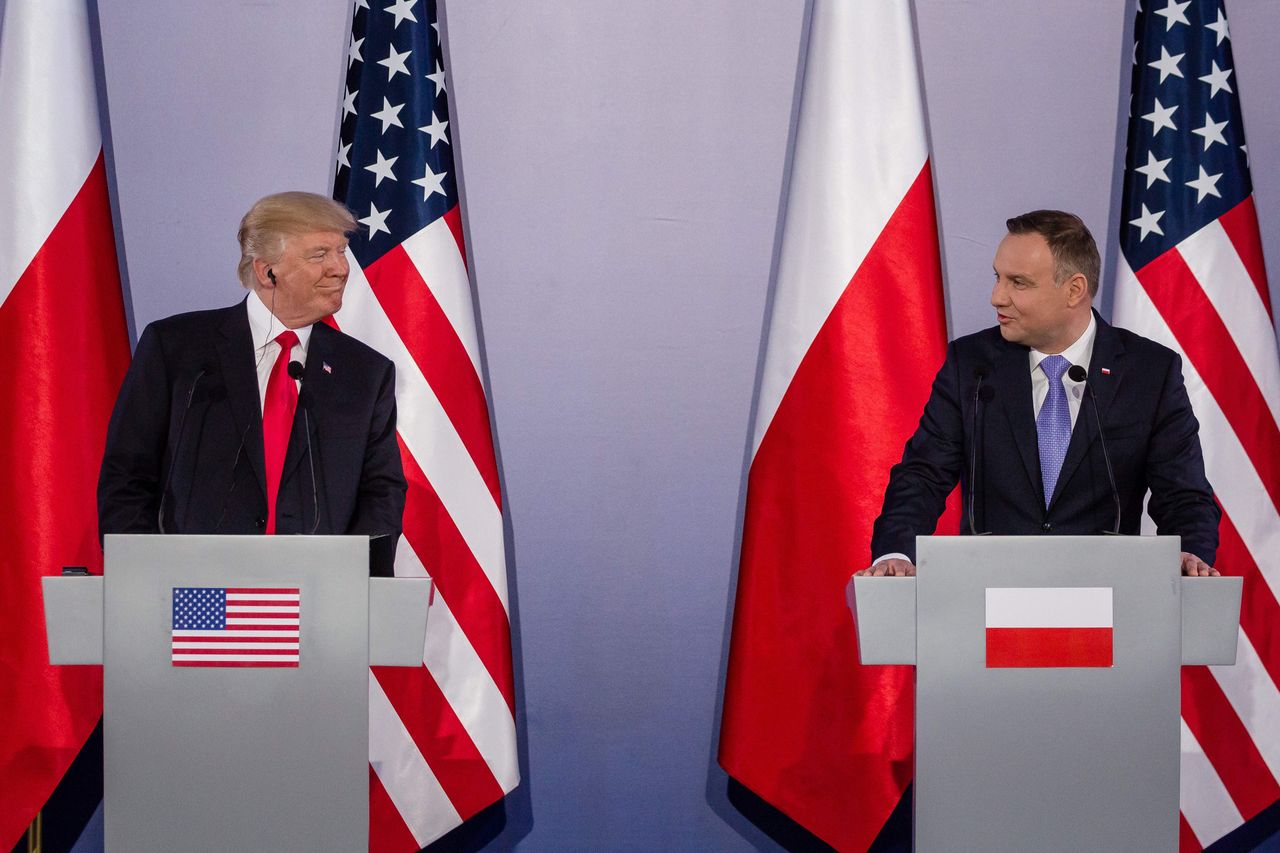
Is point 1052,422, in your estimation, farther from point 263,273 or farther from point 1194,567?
point 263,273

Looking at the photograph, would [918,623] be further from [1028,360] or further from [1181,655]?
[1028,360]

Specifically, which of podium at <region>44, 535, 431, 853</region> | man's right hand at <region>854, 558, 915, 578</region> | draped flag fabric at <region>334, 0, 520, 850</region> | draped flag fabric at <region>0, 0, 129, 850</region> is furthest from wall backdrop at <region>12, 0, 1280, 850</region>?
podium at <region>44, 535, 431, 853</region>

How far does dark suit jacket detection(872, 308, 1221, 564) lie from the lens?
2.53 m

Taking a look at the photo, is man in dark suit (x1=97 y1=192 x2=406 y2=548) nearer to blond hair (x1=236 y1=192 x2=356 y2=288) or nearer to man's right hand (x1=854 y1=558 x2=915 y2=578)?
blond hair (x1=236 y1=192 x2=356 y2=288)

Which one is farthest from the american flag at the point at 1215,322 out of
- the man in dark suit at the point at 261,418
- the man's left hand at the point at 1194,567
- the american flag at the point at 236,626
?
the american flag at the point at 236,626

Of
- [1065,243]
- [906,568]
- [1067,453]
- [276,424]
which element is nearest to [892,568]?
[906,568]

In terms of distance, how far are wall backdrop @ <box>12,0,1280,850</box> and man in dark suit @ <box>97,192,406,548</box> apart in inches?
32.1

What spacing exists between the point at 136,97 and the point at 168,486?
138 centimetres

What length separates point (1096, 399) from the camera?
2.55 m

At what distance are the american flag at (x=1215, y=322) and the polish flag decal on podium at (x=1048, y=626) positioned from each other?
1269mm

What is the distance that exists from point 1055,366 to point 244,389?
165 centimetres

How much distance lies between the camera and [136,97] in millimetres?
3402

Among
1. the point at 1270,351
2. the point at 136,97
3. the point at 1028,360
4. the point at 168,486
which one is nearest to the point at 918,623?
the point at 1028,360

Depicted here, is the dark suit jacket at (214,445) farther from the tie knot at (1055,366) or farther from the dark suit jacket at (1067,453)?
the tie knot at (1055,366)
